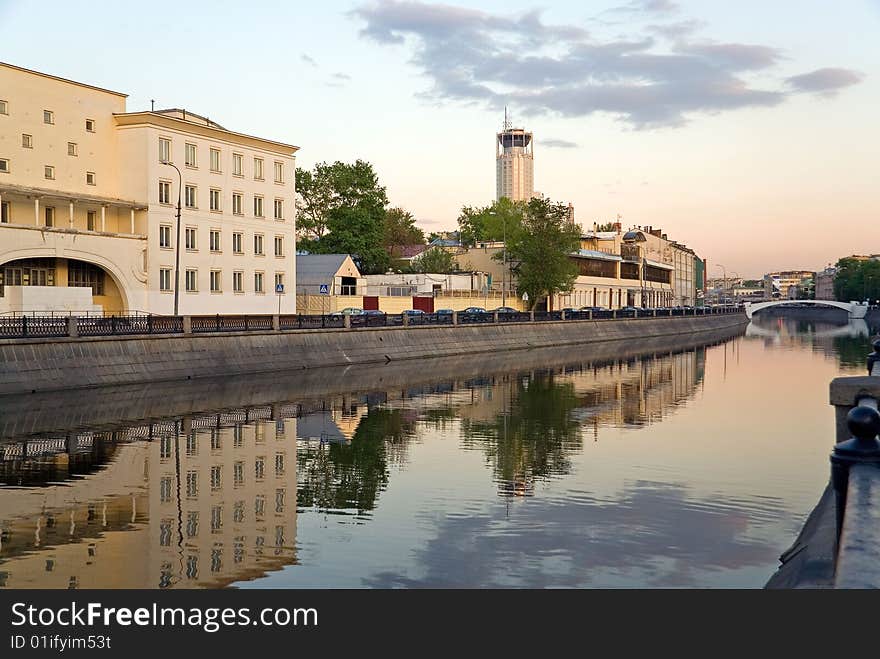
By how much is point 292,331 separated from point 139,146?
16602 millimetres

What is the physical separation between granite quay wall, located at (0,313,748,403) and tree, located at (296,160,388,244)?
32.1 metres

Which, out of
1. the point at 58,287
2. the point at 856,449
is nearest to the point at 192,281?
the point at 58,287

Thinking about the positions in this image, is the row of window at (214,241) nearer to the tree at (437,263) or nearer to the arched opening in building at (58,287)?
the arched opening in building at (58,287)

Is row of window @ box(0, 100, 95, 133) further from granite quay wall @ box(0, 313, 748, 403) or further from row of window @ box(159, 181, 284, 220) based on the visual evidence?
granite quay wall @ box(0, 313, 748, 403)

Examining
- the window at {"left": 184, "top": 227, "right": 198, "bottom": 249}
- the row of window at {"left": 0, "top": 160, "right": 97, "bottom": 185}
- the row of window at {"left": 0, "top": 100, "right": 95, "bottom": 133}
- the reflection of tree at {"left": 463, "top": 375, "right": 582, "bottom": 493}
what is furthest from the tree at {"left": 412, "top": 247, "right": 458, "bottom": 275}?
the reflection of tree at {"left": 463, "top": 375, "right": 582, "bottom": 493}

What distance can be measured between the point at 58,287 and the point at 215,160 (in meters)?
17.6

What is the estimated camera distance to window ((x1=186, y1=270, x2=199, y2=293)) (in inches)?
2657

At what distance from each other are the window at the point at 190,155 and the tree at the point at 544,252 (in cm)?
4720

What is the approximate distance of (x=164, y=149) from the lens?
65.7 m

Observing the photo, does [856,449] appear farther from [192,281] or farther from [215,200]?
[215,200]

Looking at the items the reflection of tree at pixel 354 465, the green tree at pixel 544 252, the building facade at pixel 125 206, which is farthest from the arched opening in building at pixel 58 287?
the green tree at pixel 544 252

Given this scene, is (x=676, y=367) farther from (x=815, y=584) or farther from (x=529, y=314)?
(x=815, y=584)
